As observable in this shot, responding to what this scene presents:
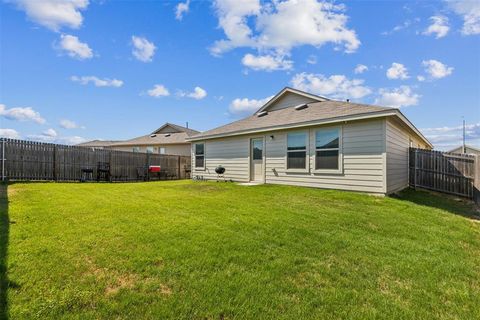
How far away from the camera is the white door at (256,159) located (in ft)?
38.0

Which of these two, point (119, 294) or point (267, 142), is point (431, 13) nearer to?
point (267, 142)

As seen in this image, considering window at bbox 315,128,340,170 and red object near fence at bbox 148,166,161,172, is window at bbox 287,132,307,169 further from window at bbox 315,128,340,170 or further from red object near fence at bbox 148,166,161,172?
red object near fence at bbox 148,166,161,172

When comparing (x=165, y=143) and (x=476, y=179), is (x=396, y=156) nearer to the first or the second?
(x=476, y=179)

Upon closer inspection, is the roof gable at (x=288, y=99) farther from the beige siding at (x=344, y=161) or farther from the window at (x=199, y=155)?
the window at (x=199, y=155)

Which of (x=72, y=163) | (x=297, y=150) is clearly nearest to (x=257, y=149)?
(x=297, y=150)

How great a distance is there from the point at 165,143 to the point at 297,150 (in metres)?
16.1

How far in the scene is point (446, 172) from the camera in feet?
32.1

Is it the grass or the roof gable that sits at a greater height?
the roof gable

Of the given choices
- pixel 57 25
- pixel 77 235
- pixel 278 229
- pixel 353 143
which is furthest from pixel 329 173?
pixel 57 25

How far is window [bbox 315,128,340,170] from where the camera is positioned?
886 centimetres

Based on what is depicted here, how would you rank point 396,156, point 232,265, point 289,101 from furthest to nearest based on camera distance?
1. point 289,101
2. point 396,156
3. point 232,265

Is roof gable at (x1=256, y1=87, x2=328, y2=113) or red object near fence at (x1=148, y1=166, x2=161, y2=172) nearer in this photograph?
roof gable at (x1=256, y1=87, x2=328, y2=113)

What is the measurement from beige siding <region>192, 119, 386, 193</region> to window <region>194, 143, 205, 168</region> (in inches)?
84.3

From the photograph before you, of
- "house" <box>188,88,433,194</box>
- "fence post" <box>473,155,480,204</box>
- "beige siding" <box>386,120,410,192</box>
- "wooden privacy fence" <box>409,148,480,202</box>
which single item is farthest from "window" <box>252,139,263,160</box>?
"fence post" <box>473,155,480,204</box>
